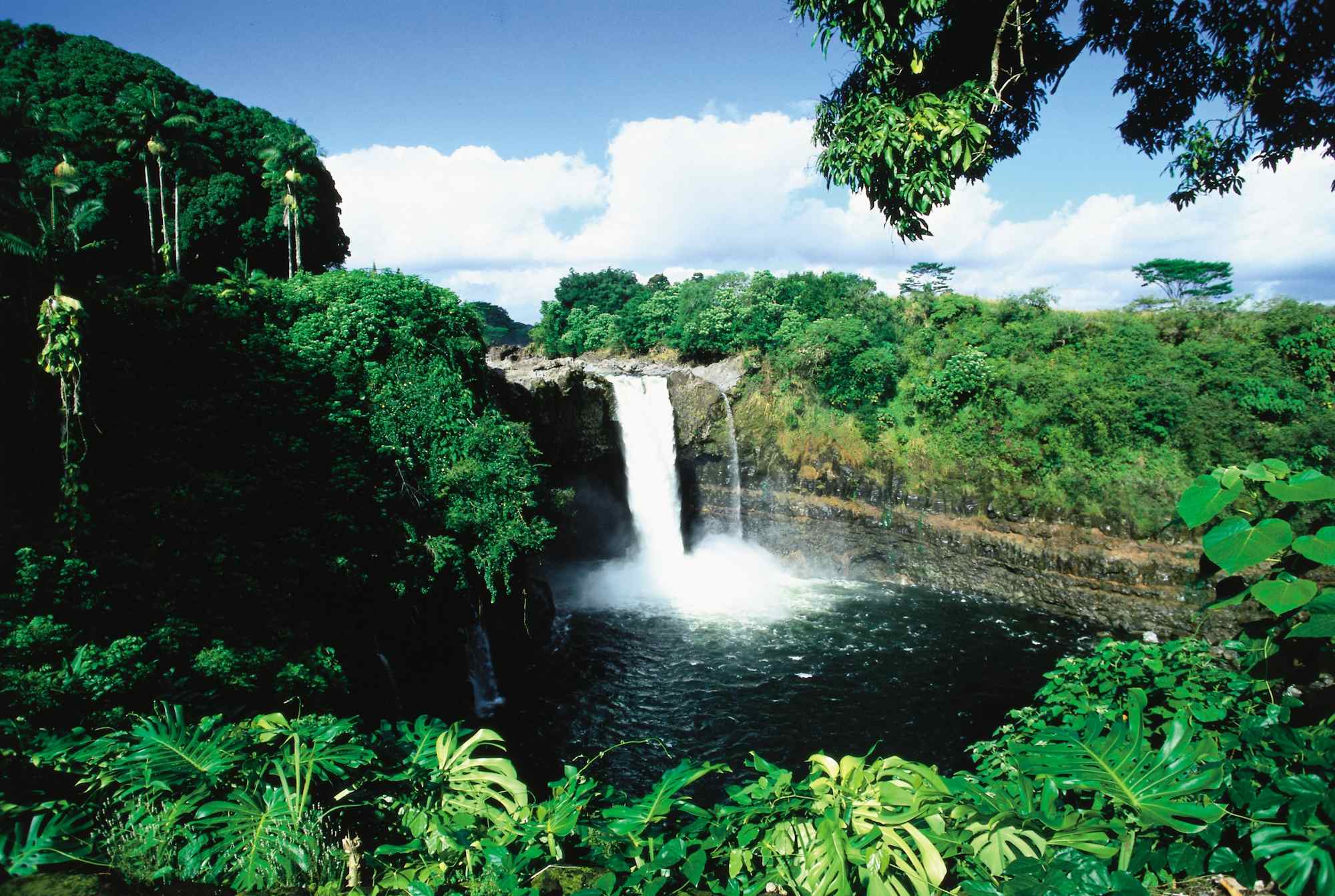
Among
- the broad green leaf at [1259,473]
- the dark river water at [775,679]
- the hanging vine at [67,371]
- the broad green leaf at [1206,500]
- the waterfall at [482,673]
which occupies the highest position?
the hanging vine at [67,371]

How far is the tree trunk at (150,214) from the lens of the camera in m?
17.7

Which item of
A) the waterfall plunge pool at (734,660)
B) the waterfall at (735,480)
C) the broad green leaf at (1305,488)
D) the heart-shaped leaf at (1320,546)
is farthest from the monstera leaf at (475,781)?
the waterfall at (735,480)

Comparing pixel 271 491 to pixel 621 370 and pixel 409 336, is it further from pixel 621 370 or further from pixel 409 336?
pixel 621 370

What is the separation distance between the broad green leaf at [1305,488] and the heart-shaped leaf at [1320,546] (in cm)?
11

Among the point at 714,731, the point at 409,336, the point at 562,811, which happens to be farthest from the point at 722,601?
the point at 562,811

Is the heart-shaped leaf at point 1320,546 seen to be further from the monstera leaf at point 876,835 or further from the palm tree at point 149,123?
the palm tree at point 149,123

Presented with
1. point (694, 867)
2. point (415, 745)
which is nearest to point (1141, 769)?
point (694, 867)

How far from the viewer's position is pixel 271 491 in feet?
28.7

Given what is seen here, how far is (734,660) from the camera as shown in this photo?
42.4 feet

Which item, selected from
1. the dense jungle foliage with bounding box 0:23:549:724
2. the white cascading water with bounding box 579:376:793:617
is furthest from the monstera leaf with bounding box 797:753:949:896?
the white cascading water with bounding box 579:376:793:617

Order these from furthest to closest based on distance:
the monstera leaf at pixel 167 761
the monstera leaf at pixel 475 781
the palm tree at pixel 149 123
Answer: the palm tree at pixel 149 123
the monstera leaf at pixel 475 781
the monstera leaf at pixel 167 761

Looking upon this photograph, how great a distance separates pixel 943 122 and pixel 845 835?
12.6 feet

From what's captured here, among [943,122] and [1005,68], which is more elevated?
[1005,68]

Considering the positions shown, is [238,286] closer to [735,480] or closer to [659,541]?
[659,541]
